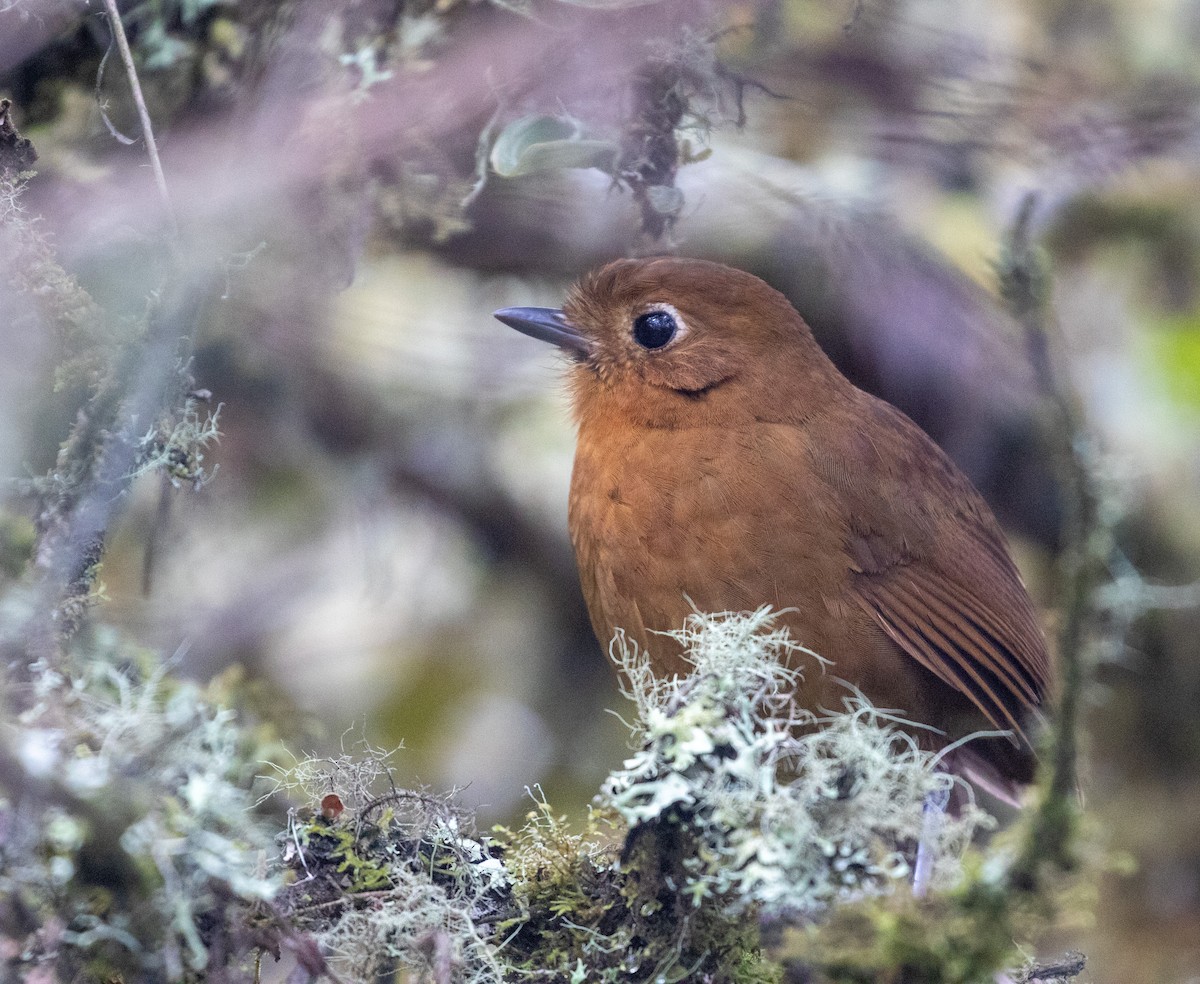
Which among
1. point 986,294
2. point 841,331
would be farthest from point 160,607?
point 986,294

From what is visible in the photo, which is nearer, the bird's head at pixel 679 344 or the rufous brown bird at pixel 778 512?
the rufous brown bird at pixel 778 512

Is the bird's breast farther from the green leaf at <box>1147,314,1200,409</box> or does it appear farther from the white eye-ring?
the green leaf at <box>1147,314,1200,409</box>

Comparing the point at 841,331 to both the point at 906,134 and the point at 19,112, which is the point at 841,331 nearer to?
the point at 906,134

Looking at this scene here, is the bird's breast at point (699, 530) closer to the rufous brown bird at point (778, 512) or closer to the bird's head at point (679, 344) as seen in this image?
the rufous brown bird at point (778, 512)

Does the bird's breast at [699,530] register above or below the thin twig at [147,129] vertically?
below

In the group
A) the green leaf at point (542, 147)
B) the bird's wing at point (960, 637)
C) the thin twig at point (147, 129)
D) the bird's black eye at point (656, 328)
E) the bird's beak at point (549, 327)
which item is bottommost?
the bird's wing at point (960, 637)

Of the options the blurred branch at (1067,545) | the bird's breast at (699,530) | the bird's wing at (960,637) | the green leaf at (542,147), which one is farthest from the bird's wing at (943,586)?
the blurred branch at (1067,545)

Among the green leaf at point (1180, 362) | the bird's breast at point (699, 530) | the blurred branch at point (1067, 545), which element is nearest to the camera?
the blurred branch at point (1067, 545)

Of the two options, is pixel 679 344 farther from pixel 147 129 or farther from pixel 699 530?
pixel 147 129
